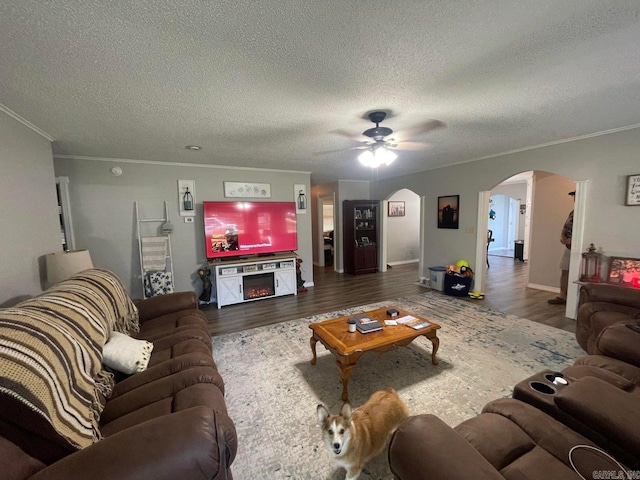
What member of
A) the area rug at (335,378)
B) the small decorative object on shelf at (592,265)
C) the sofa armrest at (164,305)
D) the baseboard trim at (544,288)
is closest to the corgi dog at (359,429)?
the area rug at (335,378)

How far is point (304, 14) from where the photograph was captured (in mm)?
1183

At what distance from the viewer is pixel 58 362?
116cm

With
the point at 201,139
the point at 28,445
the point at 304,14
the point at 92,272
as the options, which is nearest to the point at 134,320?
the point at 92,272

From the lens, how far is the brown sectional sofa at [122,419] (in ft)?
2.93

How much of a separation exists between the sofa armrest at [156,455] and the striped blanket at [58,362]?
0.19 m

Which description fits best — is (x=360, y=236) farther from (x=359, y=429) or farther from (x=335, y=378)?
(x=359, y=429)

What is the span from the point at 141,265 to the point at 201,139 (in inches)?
90.0

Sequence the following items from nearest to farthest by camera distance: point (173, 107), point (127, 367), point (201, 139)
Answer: point (127, 367) < point (173, 107) < point (201, 139)

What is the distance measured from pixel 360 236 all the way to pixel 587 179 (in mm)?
4045

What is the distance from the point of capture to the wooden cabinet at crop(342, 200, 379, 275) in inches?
250

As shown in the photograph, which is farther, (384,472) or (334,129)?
(334,129)

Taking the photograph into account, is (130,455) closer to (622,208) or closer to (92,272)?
(92,272)

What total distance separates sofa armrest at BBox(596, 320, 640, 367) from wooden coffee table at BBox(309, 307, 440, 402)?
1092 mm

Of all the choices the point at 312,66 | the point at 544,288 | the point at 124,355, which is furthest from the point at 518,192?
the point at 124,355
